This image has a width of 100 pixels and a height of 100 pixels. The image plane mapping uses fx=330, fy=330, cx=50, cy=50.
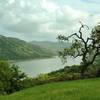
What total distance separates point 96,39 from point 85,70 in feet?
18.2

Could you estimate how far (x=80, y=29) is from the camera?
185 ft

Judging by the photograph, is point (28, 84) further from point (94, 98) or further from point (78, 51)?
point (94, 98)

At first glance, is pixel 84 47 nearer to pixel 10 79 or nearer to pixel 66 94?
pixel 10 79

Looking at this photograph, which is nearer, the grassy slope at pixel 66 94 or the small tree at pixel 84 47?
the grassy slope at pixel 66 94

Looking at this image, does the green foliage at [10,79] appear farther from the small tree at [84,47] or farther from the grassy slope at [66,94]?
the grassy slope at [66,94]

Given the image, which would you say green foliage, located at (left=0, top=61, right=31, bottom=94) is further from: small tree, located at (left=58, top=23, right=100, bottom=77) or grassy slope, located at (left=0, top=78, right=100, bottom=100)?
grassy slope, located at (left=0, top=78, right=100, bottom=100)

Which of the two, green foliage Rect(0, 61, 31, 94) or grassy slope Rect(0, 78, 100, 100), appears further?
green foliage Rect(0, 61, 31, 94)

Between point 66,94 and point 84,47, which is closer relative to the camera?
point 66,94

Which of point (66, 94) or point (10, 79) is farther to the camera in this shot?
point (10, 79)

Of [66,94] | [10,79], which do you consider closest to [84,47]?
[10,79]

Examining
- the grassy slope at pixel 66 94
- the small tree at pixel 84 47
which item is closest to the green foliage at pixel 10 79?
the small tree at pixel 84 47

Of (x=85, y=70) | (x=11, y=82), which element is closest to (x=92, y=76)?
(x=85, y=70)

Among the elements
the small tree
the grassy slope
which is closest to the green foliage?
the small tree

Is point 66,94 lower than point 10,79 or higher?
lower
